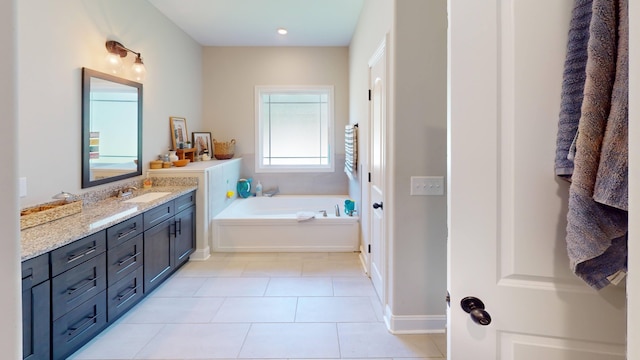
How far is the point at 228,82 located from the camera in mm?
5434

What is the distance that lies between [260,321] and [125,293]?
41.7 inches

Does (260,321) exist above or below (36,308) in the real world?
below

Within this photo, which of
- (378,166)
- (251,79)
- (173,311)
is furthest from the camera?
(251,79)

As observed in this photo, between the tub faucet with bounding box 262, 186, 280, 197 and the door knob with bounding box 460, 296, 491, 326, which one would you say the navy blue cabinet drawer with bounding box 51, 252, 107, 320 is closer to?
the door knob with bounding box 460, 296, 491, 326

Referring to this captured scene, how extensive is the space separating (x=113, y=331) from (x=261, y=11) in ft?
11.5

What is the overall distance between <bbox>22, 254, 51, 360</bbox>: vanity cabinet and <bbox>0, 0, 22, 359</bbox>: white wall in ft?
4.49

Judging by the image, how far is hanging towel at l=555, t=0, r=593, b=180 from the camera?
0.83 metres

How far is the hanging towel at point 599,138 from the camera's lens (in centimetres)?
72

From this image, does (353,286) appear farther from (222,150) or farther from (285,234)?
(222,150)

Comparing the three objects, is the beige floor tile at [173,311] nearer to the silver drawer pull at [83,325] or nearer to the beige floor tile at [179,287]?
the beige floor tile at [179,287]

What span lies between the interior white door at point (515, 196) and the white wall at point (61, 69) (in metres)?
1.92

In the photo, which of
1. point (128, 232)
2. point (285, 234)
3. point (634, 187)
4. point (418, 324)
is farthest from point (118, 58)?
point (634, 187)

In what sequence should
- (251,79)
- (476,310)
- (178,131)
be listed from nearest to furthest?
(476,310) < (178,131) < (251,79)

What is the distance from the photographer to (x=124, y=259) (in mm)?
2619
